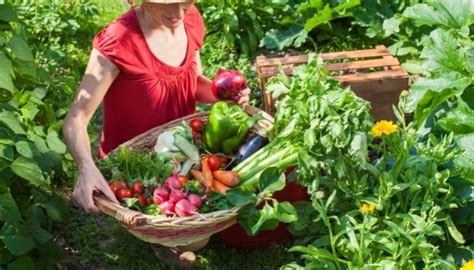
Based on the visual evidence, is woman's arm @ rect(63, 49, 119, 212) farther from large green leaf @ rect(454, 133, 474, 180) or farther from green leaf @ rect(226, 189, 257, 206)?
large green leaf @ rect(454, 133, 474, 180)

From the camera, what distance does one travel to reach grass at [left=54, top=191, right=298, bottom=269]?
388cm

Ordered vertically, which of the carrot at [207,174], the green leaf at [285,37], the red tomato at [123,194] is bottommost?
the green leaf at [285,37]

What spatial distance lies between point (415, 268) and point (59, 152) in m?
1.80

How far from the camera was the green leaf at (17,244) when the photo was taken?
3165 mm

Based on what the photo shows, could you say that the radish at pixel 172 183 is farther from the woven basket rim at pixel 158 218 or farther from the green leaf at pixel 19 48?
the green leaf at pixel 19 48

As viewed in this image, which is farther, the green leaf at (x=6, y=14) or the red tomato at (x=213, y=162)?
the red tomato at (x=213, y=162)

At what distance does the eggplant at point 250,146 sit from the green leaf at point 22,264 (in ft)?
3.48

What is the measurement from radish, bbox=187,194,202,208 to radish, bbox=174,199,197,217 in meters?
0.03

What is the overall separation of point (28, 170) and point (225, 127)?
0.92 metres

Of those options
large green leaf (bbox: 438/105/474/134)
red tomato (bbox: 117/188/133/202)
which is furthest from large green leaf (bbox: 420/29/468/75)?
red tomato (bbox: 117/188/133/202)

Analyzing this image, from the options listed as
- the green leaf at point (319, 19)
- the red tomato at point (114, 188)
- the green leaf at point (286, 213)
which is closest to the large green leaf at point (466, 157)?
the green leaf at point (286, 213)

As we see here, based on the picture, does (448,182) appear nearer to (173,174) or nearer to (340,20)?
(173,174)

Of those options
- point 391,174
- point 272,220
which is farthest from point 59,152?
point 391,174

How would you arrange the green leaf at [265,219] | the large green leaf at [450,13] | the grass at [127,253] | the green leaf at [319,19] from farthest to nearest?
the green leaf at [319,19]
the large green leaf at [450,13]
the grass at [127,253]
the green leaf at [265,219]
